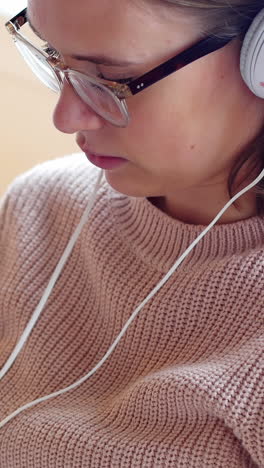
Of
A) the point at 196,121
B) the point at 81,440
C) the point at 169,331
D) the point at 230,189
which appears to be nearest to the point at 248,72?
the point at 196,121

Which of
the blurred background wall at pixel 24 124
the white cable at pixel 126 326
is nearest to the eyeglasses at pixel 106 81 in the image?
the white cable at pixel 126 326

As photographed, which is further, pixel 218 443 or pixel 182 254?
pixel 182 254

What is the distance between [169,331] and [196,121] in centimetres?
28

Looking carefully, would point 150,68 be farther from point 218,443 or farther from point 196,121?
point 218,443

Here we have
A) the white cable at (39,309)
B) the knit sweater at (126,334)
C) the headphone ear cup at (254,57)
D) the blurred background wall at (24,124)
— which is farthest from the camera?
the blurred background wall at (24,124)

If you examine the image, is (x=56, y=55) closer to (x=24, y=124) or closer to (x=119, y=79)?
(x=119, y=79)

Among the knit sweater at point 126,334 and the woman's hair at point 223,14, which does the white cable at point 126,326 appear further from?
the woman's hair at point 223,14

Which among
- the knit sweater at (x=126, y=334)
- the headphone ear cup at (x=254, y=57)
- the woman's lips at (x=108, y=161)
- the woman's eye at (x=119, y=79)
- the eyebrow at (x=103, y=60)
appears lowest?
the knit sweater at (x=126, y=334)

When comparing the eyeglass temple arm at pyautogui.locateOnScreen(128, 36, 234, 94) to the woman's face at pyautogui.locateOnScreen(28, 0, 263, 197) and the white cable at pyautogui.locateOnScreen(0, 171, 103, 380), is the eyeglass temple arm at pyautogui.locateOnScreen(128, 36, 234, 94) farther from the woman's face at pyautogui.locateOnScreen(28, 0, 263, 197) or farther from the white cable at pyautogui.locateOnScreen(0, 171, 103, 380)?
the white cable at pyautogui.locateOnScreen(0, 171, 103, 380)

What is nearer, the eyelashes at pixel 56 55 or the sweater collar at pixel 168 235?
the eyelashes at pixel 56 55

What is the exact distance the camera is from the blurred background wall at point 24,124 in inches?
56.6

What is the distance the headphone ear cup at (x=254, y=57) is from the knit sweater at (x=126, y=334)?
0.21 meters

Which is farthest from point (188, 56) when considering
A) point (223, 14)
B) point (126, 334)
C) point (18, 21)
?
point (126, 334)

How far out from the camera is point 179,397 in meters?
0.78
